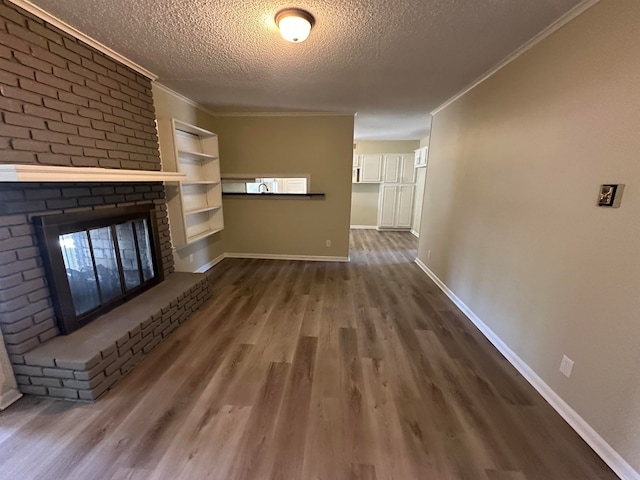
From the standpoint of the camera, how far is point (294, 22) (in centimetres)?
168

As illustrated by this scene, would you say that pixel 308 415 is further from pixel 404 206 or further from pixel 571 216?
pixel 404 206

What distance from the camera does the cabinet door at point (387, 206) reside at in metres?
7.26

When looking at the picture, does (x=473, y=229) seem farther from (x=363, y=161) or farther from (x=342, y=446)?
(x=363, y=161)

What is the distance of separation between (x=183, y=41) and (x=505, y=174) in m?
2.80

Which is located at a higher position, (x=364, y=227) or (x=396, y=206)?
(x=396, y=206)

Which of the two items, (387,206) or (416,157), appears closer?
(416,157)

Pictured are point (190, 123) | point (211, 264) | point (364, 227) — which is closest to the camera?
point (190, 123)

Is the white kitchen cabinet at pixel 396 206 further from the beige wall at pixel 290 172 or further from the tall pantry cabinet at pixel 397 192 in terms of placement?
the beige wall at pixel 290 172

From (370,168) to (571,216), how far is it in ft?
19.1

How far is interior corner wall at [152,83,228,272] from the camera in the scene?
10.1 ft

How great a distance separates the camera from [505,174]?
2320mm

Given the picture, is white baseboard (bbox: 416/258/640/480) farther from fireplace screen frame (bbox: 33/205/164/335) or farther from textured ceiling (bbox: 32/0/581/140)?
fireplace screen frame (bbox: 33/205/164/335)

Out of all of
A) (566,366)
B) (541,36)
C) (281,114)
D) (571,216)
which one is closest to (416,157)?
(281,114)

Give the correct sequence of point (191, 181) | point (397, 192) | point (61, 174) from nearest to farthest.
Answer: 1. point (61, 174)
2. point (191, 181)
3. point (397, 192)
